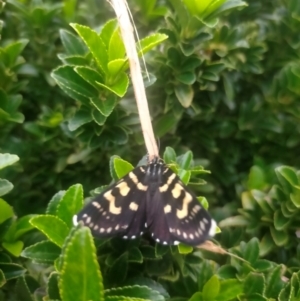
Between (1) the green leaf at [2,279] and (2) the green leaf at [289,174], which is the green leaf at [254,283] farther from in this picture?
(1) the green leaf at [2,279]

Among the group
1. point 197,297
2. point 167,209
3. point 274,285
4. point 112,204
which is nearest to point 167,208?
point 167,209

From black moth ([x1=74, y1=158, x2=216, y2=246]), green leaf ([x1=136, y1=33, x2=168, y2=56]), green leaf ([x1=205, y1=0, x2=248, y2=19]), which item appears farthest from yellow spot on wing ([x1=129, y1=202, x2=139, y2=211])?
green leaf ([x1=205, y1=0, x2=248, y2=19])

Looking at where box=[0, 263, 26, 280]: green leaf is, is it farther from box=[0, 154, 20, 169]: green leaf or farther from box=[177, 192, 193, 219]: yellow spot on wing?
box=[177, 192, 193, 219]: yellow spot on wing

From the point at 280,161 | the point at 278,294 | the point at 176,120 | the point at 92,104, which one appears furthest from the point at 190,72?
the point at 278,294

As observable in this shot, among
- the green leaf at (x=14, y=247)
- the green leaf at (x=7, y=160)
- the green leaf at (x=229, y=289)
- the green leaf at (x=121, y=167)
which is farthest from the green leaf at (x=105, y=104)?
the green leaf at (x=229, y=289)

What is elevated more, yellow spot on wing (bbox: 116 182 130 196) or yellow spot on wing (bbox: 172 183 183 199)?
yellow spot on wing (bbox: 116 182 130 196)

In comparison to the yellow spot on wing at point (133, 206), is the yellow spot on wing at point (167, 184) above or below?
above

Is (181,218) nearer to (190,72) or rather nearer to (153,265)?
(153,265)

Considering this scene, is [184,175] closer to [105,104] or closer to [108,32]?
[105,104]
